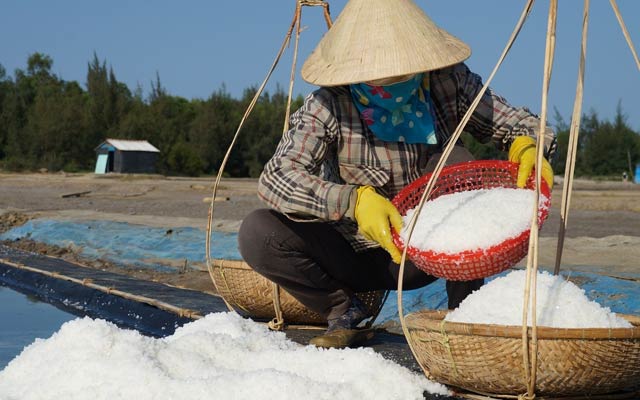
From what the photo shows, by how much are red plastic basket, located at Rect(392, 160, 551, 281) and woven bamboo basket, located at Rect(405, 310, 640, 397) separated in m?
0.18

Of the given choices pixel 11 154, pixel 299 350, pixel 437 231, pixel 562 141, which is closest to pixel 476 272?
pixel 437 231

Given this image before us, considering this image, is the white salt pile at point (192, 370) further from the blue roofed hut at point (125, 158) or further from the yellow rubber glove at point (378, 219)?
the blue roofed hut at point (125, 158)

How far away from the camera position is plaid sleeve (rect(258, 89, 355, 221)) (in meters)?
2.19

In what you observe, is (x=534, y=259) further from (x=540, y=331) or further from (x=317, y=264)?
(x=317, y=264)

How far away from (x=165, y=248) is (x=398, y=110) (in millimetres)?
3543

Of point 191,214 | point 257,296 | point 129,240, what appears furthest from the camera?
point 191,214

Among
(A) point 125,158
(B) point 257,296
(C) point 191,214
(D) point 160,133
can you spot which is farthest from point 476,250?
(D) point 160,133

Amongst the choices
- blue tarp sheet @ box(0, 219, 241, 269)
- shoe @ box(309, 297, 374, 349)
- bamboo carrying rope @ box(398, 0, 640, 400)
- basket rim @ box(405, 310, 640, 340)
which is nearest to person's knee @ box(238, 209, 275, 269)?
shoe @ box(309, 297, 374, 349)

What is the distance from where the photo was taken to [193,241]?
18.6 ft

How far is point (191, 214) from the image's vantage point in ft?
30.5

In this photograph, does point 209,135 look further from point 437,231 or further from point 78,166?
point 437,231

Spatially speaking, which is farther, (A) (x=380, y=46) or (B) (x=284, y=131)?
(B) (x=284, y=131)

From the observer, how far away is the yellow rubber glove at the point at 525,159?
209 cm

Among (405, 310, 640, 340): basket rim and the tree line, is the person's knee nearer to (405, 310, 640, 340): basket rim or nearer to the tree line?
(405, 310, 640, 340): basket rim
